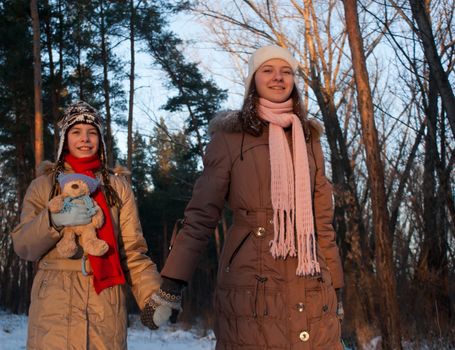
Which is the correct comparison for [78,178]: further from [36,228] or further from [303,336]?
[303,336]

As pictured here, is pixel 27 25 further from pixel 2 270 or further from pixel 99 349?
pixel 2 270

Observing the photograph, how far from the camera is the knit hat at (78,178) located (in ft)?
11.7

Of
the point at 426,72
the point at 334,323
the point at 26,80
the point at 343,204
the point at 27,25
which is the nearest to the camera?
the point at 334,323

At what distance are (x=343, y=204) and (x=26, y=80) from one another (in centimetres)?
1365

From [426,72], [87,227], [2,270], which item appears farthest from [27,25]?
[2,270]

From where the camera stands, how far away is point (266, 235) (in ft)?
10.0

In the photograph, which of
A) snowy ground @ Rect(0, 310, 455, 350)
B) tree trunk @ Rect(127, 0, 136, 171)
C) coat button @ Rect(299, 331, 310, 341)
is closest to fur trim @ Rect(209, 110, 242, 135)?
coat button @ Rect(299, 331, 310, 341)

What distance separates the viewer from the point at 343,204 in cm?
1267

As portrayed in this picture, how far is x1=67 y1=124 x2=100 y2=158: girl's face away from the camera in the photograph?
374cm

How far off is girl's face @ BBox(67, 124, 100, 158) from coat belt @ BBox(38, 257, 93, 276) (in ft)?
2.27

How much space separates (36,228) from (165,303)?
890mm

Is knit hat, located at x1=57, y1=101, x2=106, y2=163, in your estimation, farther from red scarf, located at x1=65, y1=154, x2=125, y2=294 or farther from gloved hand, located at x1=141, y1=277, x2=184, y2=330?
gloved hand, located at x1=141, y1=277, x2=184, y2=330

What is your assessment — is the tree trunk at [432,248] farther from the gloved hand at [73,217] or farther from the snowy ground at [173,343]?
the gloved hand at [73,217]

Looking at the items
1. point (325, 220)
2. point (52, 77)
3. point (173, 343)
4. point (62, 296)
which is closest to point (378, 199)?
point (325, 220)
